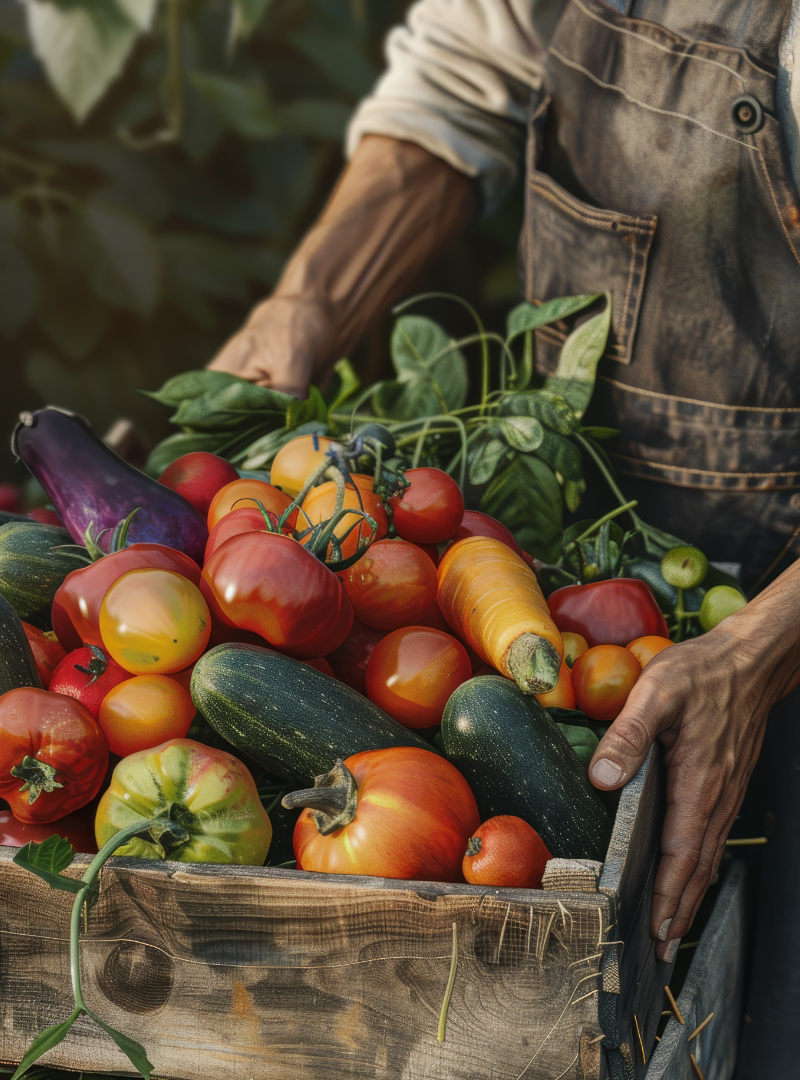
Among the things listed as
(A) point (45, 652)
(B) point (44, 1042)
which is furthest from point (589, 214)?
(B) point (44, 1042)

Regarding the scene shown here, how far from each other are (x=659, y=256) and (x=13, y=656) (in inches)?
33.1

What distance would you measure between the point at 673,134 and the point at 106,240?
1759 mm

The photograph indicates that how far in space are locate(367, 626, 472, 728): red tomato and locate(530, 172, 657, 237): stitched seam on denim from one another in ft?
2.01

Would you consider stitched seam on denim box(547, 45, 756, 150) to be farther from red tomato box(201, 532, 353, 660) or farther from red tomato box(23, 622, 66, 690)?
red tomato box(23, 622, 66, 690)

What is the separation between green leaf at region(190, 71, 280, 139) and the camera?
2379 millimetres

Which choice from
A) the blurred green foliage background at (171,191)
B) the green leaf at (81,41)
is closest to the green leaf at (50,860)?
the green leaf at (81,41)

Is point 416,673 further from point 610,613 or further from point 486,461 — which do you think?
point 486,461

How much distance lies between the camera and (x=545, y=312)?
121 centimetres

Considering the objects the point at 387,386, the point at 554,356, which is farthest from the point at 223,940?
the point at 554,356

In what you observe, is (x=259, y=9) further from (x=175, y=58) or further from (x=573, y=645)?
(x=573, y=645)

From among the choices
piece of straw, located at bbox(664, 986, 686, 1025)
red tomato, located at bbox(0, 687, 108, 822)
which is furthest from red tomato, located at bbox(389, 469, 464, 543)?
piece of straw, located at bbox(664, 986, 686, 1025)

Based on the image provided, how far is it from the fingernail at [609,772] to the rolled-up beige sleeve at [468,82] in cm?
97

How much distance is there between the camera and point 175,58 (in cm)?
243

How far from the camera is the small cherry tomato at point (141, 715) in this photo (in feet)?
2.35
